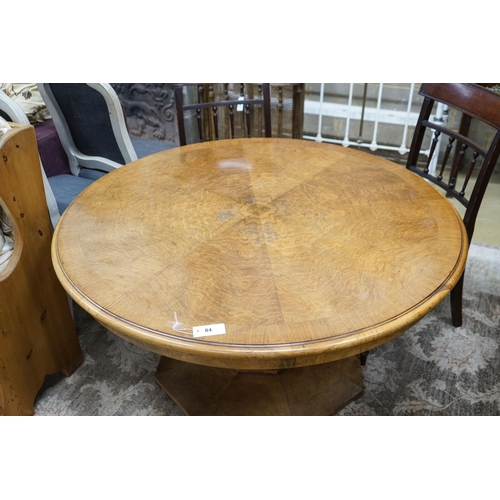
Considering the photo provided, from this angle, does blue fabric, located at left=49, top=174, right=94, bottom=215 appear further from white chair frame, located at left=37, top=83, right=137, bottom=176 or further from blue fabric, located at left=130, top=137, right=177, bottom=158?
blue fabric, located at left=130, top=137, right=177, bottom=158

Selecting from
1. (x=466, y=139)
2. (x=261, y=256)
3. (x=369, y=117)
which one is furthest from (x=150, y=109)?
(x=261, y=256)

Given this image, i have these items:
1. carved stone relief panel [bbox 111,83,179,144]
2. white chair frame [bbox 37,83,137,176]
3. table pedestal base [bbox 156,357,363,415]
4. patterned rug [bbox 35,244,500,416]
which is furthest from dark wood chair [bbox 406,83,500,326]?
carved stone relief panel [bbox 111,83,179,144]

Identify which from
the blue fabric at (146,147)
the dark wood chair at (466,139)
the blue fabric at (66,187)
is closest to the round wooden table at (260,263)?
the dark wood chair at (466,139)

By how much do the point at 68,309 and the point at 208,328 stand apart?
3.29ft

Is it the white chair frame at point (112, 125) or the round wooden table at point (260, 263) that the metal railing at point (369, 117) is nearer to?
the round wooden table at point (260, 263)

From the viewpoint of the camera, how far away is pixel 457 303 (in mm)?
1925

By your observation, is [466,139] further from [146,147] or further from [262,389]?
[146,147]

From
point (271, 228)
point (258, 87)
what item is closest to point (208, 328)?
point (271, 228)

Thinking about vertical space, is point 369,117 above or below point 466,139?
below

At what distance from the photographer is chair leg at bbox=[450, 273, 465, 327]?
1.91 meters

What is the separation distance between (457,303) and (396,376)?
0.44 metres

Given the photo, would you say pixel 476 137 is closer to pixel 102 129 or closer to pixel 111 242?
pixel 102 129

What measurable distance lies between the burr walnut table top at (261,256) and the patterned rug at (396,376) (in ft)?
2.32

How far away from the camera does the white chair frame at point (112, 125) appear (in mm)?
2070
